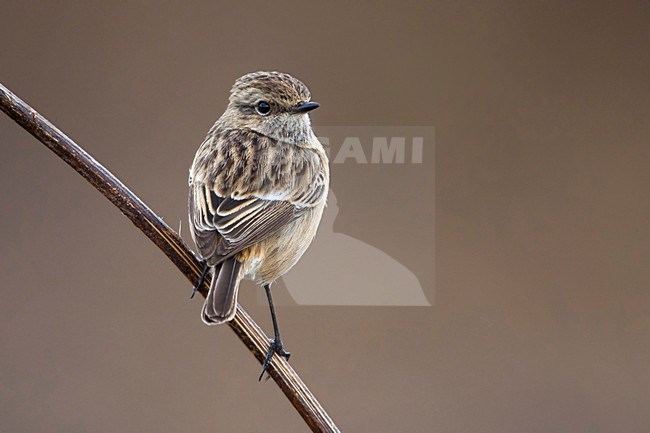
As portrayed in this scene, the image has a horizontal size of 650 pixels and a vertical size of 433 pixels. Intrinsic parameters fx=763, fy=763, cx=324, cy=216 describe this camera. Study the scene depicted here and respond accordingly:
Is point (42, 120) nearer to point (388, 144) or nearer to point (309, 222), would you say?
point (309, 222)

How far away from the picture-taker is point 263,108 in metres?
0.93

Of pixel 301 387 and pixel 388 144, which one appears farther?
pixel 388 144

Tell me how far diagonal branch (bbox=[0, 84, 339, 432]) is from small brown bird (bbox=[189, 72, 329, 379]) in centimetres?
2

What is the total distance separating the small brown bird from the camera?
0.88 m

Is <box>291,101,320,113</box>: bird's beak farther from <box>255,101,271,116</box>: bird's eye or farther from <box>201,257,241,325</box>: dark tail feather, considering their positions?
<box>201,257,241,325</box>: dark tail feather

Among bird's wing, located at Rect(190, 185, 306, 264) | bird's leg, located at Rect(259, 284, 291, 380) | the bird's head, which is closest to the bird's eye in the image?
the bird's head

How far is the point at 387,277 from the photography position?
166cm

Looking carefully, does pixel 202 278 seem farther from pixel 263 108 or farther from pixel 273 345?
pixel 263 108

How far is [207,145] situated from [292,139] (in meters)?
0.13

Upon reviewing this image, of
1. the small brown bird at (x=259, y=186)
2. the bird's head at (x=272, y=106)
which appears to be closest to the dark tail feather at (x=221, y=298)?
the small brown bird at (x=259, y=186)

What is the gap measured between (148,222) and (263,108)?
0.66 ft

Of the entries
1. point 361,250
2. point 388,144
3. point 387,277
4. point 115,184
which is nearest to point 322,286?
point 387,277

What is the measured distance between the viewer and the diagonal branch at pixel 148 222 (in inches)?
32.1

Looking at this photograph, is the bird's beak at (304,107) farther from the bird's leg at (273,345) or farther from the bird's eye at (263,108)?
the bird's leg at (273,345)
